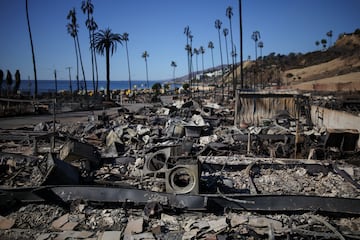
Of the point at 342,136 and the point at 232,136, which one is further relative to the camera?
the point at 232,136

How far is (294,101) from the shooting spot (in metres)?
17.2

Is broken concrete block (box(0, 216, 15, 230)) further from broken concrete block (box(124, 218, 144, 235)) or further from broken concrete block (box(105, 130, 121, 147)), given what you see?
broken concrete block (box(105, 130, 121, 147))

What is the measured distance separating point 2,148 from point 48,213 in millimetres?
7472

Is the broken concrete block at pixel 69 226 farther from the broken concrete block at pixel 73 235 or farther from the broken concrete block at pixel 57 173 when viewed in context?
the broken concrete block at pixel 57 173

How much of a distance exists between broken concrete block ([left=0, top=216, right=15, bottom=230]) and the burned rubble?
0.06ft

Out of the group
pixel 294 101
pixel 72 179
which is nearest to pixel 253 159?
pixel 72 179

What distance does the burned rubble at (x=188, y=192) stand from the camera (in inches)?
213

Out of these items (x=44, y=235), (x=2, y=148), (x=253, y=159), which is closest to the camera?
(x=44, y=235)

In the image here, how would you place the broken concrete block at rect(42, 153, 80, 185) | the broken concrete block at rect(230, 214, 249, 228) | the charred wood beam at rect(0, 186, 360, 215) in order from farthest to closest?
the broken concrete block at rect(42, 153, 80, 185), the charred wood beam at rect(0, 186, 360, 215), the broken concrete block at rect(230, 214, 249, 228)

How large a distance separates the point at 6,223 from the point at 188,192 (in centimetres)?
367

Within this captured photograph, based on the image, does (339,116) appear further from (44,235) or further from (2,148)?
(2,148)

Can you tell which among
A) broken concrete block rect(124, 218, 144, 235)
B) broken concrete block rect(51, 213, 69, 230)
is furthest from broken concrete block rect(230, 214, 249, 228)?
broken concrete block rect(51, 213, 69, 230)

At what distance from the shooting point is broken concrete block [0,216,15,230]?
5389 millimetres

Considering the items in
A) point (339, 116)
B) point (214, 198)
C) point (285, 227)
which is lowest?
point (285, 227)
